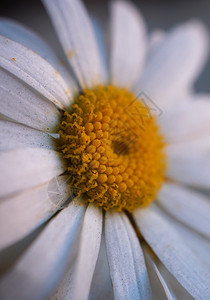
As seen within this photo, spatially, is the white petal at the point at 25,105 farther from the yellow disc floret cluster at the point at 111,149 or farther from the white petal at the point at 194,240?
the white petal at the point at 194,240

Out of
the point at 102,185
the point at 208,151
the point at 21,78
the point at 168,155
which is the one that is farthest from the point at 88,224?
the point at 208,151

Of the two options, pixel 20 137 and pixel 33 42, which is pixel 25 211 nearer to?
pixel 20 137

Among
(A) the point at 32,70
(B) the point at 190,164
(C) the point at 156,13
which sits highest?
(C) the point at 156,13

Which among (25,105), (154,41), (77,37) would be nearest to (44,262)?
(25,105)

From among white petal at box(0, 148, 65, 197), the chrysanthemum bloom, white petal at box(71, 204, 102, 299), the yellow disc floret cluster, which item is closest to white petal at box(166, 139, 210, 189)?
the chrysanthemum bloom

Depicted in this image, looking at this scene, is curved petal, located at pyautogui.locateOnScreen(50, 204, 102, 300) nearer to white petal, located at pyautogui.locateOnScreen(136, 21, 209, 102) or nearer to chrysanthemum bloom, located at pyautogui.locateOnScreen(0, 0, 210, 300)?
chrysanthemum bloom, located at pyautogui.locateOnScreen(0, 0, 210, 300)
